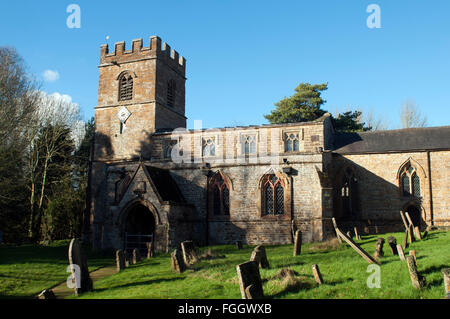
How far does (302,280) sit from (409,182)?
19875mm

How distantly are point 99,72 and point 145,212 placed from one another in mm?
15334

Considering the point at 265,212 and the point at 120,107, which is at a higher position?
the point at 120,107

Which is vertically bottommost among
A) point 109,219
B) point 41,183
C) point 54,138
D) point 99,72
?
point 109,219

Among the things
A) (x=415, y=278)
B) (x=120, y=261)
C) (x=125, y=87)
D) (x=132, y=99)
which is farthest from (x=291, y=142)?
(x=415, y=278)

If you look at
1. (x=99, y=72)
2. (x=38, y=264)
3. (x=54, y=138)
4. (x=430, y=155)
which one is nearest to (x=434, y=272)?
(x=38, y=264)

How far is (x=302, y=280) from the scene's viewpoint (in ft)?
35.6

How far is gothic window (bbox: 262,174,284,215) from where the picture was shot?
2589 cm

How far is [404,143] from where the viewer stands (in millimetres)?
28594

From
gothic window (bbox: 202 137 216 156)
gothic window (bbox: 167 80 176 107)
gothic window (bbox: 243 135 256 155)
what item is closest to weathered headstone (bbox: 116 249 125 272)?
gothic window (bbox: 202 137 216 156)

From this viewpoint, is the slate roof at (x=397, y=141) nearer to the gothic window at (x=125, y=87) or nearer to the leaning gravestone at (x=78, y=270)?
the gothic window at (x=125, y=87)

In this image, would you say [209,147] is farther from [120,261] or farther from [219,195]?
[120,261]

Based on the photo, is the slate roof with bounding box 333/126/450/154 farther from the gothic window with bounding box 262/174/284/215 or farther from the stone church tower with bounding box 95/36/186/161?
the stone church tower with bounding box 95/36/186/161

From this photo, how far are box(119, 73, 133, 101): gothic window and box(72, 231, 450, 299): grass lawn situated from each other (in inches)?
825

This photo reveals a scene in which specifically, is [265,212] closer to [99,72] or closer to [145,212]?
[145,212]
